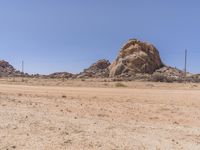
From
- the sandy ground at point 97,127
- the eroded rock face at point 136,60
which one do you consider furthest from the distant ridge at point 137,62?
the sandy ground at point 97,127

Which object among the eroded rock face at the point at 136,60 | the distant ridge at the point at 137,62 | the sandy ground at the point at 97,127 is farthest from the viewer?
the eroded rock face at the point at 136,60

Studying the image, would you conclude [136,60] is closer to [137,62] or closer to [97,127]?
[137,62]

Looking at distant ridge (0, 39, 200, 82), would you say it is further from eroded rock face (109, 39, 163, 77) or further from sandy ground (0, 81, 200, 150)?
sandy ground (0, 81, 200, 150)

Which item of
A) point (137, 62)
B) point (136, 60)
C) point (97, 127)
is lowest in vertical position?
point (97, 127)

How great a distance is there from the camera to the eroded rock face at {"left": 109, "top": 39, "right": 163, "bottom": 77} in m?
68.5

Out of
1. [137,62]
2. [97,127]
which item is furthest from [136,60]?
[97,127]

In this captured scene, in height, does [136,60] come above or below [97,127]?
above

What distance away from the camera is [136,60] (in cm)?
6906

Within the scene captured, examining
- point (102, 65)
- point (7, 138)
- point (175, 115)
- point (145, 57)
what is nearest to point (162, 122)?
point (175, 115)

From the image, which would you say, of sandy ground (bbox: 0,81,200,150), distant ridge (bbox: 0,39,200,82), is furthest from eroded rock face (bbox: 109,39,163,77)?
sandy ground (bbox: 0,81,200,150)

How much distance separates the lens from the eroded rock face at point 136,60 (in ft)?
225

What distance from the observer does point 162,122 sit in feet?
46.2

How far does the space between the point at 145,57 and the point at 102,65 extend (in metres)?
22.4

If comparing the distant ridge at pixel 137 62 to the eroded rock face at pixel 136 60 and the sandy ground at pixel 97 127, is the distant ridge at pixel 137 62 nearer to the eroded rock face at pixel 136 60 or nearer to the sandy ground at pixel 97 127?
the eroded rock face at pixel 136 60
